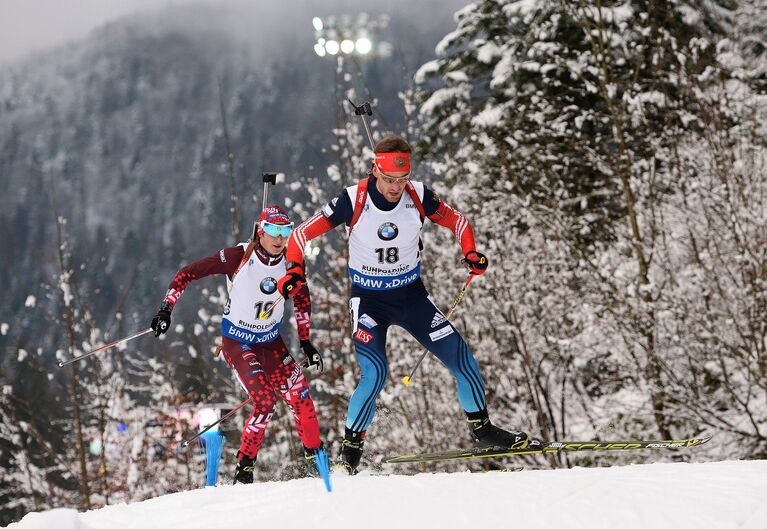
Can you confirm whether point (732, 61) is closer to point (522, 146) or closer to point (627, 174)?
point (627, 174)

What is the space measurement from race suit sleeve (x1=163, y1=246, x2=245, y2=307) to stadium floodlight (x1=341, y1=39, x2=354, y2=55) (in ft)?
15.0

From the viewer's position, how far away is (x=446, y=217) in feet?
16.8

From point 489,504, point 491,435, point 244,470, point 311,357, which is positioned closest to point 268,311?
point 311,357

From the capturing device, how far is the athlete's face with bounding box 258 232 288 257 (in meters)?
5.37

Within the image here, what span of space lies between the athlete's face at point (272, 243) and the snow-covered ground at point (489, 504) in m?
2.04

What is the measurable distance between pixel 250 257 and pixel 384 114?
225 inches

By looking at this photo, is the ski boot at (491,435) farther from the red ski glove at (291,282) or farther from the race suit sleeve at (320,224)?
the race suit sleeve at (320,224)

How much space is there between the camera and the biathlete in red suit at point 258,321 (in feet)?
17.4

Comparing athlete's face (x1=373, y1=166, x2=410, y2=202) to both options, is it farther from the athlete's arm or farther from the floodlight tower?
the floodlight tower

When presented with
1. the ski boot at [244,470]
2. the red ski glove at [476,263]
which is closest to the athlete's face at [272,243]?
the red ski glove at [476,263]

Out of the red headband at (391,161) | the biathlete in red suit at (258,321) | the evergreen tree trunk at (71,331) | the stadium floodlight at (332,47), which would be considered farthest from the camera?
the evergreen tree trunk at (71,331)

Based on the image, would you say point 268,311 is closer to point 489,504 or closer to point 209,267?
point 209,267

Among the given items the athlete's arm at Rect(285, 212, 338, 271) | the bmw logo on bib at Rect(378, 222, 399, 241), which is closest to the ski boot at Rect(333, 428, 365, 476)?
the athlete's arm at Rect(285, 212, 338, 271)

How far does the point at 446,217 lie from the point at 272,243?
1464 mm
